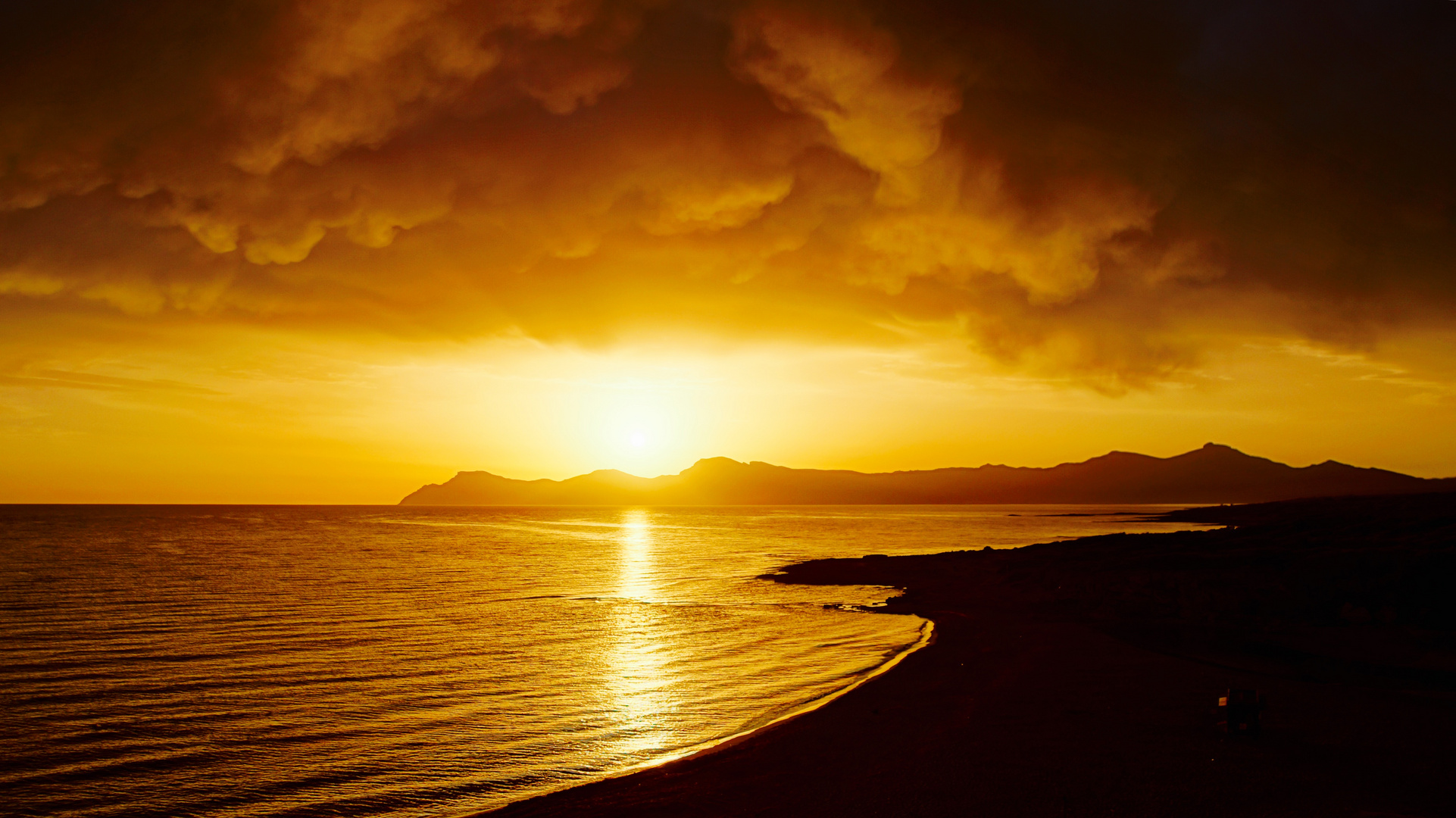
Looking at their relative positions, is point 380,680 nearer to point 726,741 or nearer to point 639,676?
point 639,676

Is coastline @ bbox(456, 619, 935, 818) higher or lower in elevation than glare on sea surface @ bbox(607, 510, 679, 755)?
higher

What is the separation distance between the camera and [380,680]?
21.0m

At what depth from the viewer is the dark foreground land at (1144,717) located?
1118cm

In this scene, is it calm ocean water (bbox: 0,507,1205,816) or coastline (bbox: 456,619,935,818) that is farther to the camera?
calm ocean water (bbox: 0,507,1205,816)

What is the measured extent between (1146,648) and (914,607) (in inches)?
516

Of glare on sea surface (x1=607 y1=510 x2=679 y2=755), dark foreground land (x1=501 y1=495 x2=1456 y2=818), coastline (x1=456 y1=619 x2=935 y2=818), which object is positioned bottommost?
glare on sea surface (x1=607 y1=510 x2=679 y2=755)

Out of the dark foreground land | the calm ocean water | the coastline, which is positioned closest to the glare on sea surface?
the calm ocean water

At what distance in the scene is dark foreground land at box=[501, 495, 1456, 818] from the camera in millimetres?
11180

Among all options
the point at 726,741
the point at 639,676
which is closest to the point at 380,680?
the point at 639,676

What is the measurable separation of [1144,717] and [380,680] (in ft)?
60.2

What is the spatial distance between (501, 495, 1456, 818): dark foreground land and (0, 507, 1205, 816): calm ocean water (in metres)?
2.21

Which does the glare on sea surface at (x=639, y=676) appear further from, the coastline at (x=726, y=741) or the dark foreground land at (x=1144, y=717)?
the dark foreground land at (x=1144, y=717)

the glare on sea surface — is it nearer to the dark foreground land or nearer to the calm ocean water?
the calm ocean water

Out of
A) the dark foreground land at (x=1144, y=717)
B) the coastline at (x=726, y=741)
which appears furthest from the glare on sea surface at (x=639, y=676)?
the dark foreground land at (x=1144, y=717)
